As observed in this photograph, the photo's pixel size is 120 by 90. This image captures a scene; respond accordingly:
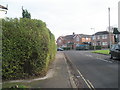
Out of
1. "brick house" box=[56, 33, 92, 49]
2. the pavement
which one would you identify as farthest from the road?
"brick house" box=[56, 33, 92, 49]

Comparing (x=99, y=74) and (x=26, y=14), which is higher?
(x=26, y=14)

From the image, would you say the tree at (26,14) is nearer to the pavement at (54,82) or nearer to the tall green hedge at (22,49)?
the tall green hedge at (22,49)

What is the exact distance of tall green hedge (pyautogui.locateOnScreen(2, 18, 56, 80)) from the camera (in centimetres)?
703

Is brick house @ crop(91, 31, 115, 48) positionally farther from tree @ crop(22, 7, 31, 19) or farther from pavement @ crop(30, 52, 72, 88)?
pavement @ crop(30, 52, 72, 88)

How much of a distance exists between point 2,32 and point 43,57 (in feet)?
7.76

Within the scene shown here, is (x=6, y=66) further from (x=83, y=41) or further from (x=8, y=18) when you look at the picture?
(x=83, y=41)

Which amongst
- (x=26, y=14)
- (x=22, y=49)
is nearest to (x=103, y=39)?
(x=26, y=14)

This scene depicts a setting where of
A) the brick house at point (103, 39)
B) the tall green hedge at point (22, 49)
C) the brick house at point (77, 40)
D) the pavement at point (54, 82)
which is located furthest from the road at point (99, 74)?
the brick house at point (77, 40)

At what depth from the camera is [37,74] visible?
7715mm

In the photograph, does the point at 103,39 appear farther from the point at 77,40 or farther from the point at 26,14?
the point at 26,14

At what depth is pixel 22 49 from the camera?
725 cm

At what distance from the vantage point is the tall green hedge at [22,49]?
703 centimetres

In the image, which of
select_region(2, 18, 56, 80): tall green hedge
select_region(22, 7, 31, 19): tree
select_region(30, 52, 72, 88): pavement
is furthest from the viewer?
select_region(22, 7, 31, 19): tree

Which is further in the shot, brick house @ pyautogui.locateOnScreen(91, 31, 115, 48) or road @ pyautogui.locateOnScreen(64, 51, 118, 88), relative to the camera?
brick house @ pyautogui.locateOnScreen(91, 31, 115, 48)
